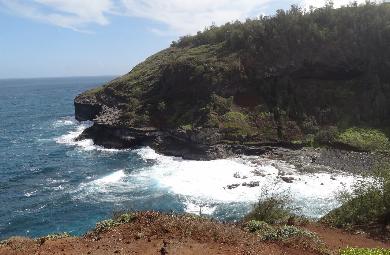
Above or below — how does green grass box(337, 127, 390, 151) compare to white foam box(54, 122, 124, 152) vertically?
above

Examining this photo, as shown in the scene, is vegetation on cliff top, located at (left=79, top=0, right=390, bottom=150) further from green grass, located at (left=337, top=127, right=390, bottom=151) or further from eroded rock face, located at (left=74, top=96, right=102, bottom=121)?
eroded rock face, located at (left=74, top=96, right=102, bottom=121)

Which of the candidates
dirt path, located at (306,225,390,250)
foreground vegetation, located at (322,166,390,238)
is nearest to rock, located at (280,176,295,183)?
foreground vegetation, located at (322,166,390,238)

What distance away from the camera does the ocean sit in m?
46.3

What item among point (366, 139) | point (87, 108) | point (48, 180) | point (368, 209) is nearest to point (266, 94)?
point (366, 139)

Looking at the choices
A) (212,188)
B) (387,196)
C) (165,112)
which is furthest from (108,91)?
(387,196)

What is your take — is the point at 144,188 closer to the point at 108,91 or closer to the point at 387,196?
the point at 387,196

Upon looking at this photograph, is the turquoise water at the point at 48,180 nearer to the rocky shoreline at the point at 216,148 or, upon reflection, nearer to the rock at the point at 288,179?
the rocky shoreline at the point at 216,148

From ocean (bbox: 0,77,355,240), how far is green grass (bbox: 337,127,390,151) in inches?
455

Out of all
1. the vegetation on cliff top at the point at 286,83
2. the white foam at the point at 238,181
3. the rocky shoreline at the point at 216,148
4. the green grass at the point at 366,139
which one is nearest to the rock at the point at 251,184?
the white foam at the point at 238,181

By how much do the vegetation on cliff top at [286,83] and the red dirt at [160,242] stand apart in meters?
46.4

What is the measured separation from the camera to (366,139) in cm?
6650

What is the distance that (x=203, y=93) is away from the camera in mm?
79188

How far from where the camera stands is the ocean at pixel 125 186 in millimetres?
46344

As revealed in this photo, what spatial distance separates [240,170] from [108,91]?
48441mm
